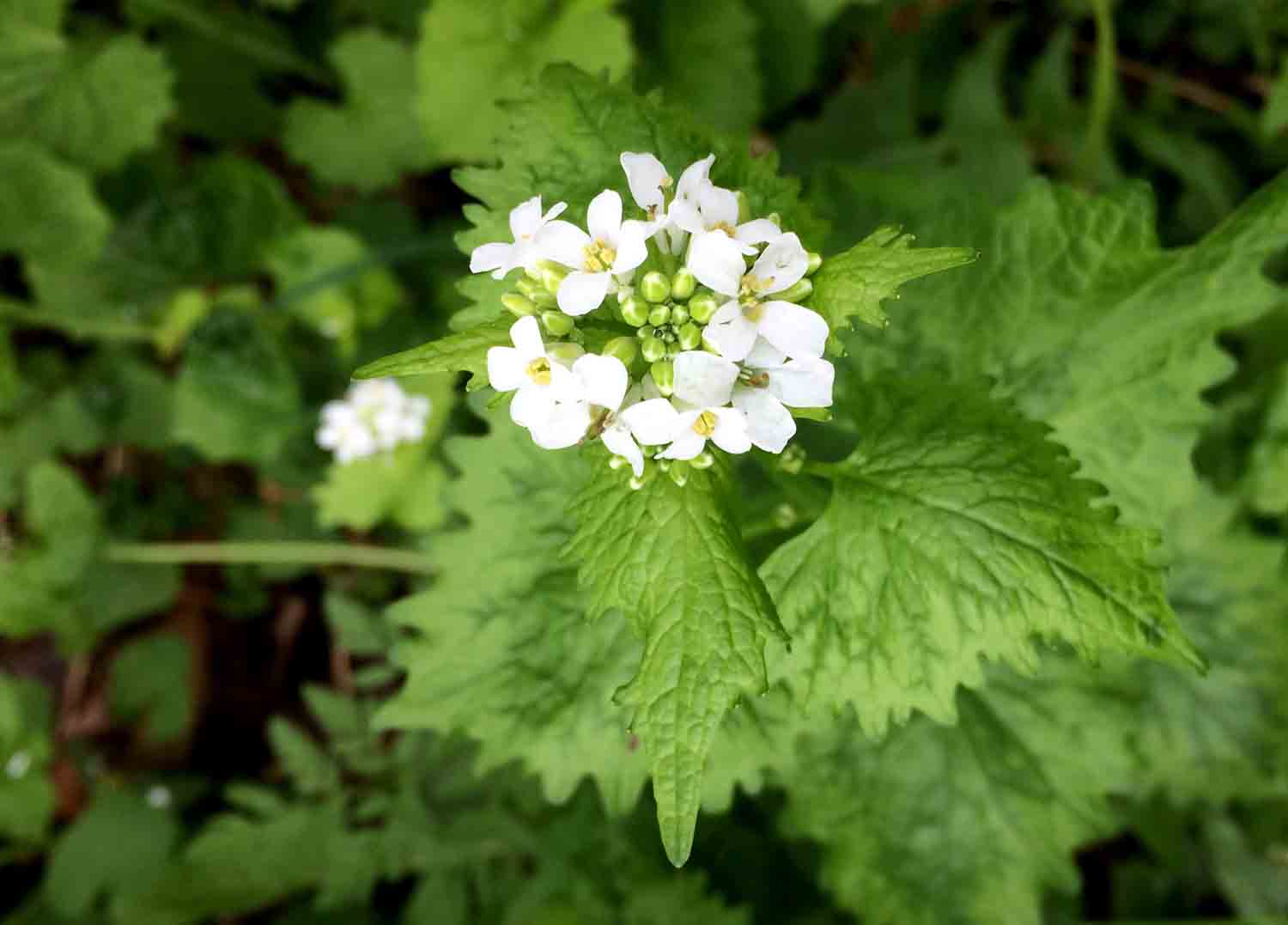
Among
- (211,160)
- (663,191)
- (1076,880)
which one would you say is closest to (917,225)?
(663,191)

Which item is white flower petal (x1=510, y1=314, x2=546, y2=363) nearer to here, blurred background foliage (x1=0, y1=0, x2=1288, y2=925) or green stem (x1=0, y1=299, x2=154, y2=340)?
blurred background foliage (x1=0, y1=0, x2=1288, y2=925)

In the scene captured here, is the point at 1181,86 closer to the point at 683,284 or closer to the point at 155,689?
the point at 683,284

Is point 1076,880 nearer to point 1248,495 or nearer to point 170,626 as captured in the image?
point 1248,495

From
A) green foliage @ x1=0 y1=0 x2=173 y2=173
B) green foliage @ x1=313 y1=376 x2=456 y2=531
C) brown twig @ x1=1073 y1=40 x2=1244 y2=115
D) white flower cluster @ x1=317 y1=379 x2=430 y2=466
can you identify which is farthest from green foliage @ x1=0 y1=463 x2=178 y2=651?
brown twig @ x1=1073 y1=40 x2=1244 y2=115

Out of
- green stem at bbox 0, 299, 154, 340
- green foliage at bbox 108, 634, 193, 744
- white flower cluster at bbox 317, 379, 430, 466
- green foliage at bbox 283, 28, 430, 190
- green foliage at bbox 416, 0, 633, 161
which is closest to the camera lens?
green foliage at bbox 416, 0, 633, 161

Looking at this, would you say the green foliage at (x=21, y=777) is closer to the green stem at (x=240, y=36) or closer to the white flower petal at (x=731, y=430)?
the green stem at (x=240, y=36)

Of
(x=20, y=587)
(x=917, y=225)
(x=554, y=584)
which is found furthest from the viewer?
(x=20, y=587)

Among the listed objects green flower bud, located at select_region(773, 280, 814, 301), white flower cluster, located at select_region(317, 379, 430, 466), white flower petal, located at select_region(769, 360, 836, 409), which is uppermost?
white flower cluster, located at select_region(317, 379, 430, 466)
